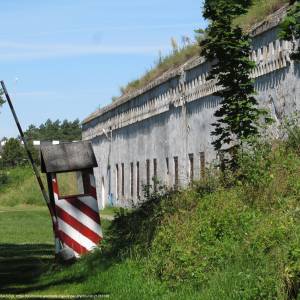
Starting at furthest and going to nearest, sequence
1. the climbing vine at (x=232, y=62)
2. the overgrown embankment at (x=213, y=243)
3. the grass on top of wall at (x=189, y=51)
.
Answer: the grass on top of wall at (x=189, y=51) → the climbing vine at (x=232, y=62) → the overgrown embankment at (x=213, y=243)

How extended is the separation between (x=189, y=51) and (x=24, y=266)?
1897 centimetres

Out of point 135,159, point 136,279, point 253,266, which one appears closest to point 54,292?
point 136,279

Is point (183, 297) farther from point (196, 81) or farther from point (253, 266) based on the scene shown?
point (196, 81)

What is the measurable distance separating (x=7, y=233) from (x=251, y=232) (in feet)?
60.6

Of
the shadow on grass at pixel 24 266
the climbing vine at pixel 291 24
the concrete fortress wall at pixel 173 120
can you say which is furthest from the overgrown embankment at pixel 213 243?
the concrete fortress wall at pixel 173 120

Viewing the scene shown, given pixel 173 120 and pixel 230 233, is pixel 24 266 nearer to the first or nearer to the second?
pixel 230 233

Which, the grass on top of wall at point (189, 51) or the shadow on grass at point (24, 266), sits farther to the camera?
the grass on top of wall at point (189, 51)

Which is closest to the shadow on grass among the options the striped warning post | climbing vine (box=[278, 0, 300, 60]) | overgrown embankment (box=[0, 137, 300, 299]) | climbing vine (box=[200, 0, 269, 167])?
overgrown embankment (box=[0, 137, 300, 299])

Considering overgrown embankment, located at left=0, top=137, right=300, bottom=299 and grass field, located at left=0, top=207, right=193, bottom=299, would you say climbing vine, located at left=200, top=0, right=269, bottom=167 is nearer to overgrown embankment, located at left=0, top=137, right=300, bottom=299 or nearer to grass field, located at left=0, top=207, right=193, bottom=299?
overgrown embankment, located at left=0, top=137, right=300, bottom=299

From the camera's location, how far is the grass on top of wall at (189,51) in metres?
24.0

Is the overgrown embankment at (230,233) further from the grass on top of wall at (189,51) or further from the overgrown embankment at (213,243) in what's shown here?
the grass on top of wall at (189,51)

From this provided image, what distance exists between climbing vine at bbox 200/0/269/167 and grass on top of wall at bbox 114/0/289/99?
1217 mm

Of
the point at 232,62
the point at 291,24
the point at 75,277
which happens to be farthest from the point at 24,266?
the point at 291,24

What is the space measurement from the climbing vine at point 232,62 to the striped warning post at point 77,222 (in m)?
2.62
